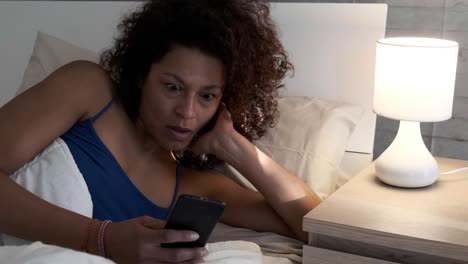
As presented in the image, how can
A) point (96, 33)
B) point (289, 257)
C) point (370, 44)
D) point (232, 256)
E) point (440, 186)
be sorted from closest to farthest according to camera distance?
point (232, 256) → point (289, 257) → point (440, 186) → point (370, 44) → point (96, 33)

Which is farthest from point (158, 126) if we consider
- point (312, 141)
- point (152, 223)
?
point (312, 141)

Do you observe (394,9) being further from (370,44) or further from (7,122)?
(7,122)

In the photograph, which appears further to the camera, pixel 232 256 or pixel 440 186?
pixel 440 186

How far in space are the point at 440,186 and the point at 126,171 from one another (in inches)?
26.9

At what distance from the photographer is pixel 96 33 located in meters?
2.20

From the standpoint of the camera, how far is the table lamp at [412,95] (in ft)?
4.23

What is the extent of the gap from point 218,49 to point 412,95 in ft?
1.31

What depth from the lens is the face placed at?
4.18 ft

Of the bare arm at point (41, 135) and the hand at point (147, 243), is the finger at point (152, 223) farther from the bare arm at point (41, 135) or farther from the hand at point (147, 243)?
the bare arm at point (41, 135)

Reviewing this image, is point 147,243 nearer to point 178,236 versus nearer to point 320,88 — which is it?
point 178,236

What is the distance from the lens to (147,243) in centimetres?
106

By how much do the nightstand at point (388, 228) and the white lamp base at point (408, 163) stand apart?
0.04m

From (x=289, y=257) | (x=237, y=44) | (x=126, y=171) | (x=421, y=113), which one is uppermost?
(x=237, y=44)

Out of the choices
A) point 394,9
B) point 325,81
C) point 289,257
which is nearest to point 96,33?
point 325,81
